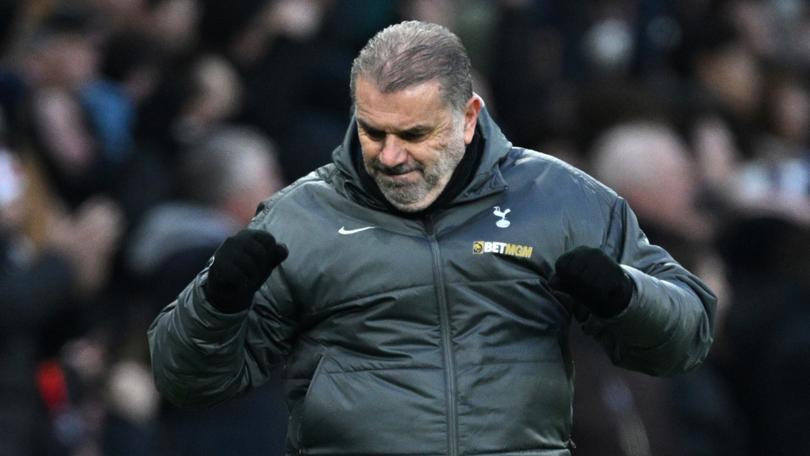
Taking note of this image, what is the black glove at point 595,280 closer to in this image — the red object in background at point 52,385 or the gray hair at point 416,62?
the gray hair at point 416,62

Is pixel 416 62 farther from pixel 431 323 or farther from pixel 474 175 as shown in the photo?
pixel 431 323

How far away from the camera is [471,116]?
445 centimetres

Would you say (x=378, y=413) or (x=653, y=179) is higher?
(x=378, y=413)

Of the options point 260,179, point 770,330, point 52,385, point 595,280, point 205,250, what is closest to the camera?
point 595,280

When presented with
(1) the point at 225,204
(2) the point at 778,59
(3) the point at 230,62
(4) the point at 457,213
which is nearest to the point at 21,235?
(1) the point at 225,204

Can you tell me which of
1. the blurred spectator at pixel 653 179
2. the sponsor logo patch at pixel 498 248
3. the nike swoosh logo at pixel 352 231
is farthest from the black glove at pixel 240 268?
the blurred spectator at pixel 653 179

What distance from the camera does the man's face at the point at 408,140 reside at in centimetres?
427

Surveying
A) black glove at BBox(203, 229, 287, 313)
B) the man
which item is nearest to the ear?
the man

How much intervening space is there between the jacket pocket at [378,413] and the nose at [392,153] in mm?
459

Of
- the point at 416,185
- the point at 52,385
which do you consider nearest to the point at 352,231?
the point at 416,185

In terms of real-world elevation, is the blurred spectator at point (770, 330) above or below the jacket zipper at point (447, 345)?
below

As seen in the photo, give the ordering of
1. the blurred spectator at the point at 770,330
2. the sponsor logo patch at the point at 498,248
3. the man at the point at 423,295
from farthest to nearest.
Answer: the blurred spectator at the point at 770,330, the sponsor logo patch at the point at 498,248, the man at the point at 423,295

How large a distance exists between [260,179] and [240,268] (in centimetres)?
340

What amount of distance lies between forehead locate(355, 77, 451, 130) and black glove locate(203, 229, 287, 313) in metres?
0.36
